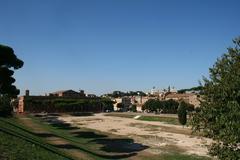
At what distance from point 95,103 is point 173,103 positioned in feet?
98.7

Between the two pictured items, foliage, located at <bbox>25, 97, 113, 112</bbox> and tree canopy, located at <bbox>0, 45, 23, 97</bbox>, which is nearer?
tree canopy, located at <bbox>0, 45, 23, 97</bbox>

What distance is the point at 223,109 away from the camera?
44.3 ft

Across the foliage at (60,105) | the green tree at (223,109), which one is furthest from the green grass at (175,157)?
the foliage at (60,105)

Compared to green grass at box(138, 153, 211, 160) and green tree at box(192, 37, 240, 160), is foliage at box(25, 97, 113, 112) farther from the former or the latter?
green tree at box(192, 37, 240, 160)

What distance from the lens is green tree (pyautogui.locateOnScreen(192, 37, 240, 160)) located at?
41.2ft

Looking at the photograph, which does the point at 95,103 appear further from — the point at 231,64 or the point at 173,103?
the point at 231,64

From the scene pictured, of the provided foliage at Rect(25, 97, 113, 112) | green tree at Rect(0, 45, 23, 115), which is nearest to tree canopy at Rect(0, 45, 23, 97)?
green tree at Rect(0, 45, 23, 115)

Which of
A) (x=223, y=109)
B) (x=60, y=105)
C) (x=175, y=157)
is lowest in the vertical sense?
(x=175, y=157)

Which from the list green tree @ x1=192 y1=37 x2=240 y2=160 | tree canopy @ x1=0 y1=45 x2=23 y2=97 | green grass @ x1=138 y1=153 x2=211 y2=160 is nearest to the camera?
green tree @ x1=192 y1=37 x2=240 y2=160

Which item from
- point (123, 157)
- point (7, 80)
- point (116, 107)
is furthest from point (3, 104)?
point (116, 107)

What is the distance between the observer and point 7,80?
43125mm

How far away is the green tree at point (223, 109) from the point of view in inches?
495

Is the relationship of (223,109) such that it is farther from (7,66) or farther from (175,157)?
(7,66)

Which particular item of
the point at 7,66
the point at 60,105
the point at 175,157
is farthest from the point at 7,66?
the point at 60,105
